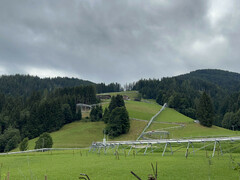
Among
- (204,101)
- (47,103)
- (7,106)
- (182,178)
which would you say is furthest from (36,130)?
(182,178)

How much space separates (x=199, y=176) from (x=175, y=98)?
104668 millimetres

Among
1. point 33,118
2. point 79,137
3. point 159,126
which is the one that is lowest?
point 79,137

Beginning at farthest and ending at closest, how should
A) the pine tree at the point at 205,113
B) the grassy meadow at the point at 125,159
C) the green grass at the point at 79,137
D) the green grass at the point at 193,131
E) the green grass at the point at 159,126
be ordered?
the green grass at the point at 159,126 < the pine tree at the point at 205,113 < the green grass at the point at 193,131 < the green grass at the point at 79,137 < the grassy meadow at the point at 125,159

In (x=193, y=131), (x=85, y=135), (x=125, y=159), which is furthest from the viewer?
(x=85, y=135)

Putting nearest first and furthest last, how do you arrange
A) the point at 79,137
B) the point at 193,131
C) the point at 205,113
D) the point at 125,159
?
the point at 125,159 < the point at 193,131 < the point at 79,137 < the point at 205,113

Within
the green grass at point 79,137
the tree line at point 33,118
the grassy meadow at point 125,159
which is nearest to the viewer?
the grassy meadow at point 125,159

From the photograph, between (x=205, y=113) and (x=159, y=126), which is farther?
(x=159, y=126)

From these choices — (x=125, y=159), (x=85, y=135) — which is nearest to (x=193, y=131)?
(x=85, y=135)

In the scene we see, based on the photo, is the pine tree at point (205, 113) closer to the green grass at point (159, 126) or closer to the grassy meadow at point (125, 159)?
the grassy meadow at point (125, 159)

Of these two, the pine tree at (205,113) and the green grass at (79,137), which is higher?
the pine tree at (205,113)

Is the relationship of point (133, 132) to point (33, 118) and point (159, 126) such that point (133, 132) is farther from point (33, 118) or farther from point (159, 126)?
point (33, 118)

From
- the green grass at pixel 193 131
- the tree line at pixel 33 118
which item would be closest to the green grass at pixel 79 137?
the tree line at pixel 33 118

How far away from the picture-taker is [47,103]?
8581 centimetres

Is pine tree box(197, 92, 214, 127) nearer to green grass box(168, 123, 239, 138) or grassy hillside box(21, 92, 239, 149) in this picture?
grassy hillside box(21, 92, 239, 149)
